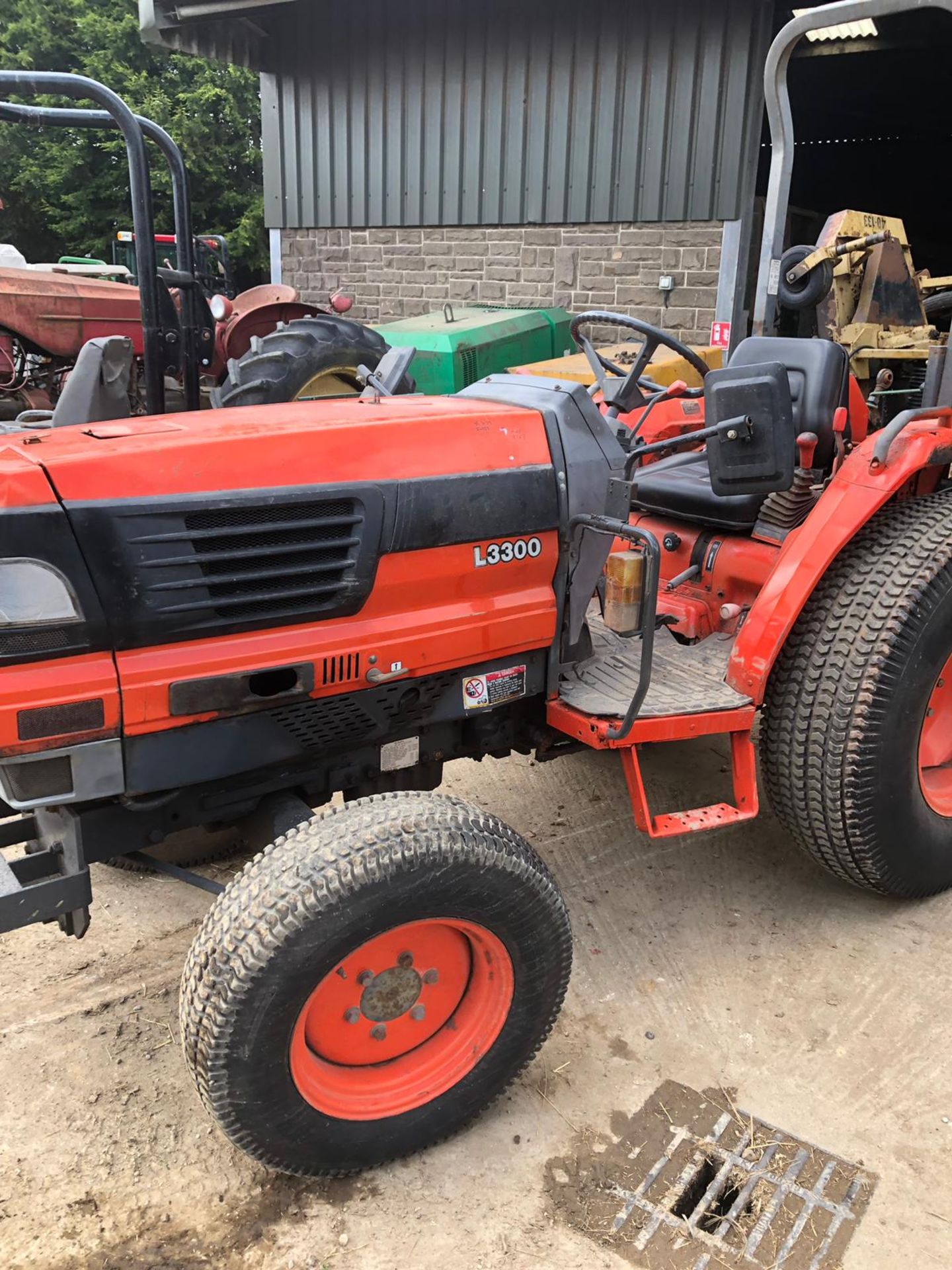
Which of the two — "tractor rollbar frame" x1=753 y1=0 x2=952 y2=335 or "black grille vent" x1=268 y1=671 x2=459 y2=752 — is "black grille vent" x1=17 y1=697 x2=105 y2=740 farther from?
"tractor rollbar frame" x1=753 y1=0 x2=952 y2=335

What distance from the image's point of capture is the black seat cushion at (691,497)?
3020mm

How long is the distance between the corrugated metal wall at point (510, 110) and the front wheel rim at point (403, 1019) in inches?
275

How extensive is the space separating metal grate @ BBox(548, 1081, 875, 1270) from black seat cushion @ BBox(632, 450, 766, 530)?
5.30 feet

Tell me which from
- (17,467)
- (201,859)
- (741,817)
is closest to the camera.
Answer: (17,467)

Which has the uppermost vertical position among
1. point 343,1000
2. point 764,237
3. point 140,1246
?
point 764,237

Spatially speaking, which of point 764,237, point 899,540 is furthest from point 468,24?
point 899,540

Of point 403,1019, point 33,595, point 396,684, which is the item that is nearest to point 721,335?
point 396,684

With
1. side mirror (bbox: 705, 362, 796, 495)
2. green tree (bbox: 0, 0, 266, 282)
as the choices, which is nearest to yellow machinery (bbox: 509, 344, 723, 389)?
side mirror (bbox: 705, 362, 796, 495)

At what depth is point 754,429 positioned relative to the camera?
2.28 meters

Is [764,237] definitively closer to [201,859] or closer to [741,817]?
[741,817]

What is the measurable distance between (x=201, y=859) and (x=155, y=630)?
4.34 ft

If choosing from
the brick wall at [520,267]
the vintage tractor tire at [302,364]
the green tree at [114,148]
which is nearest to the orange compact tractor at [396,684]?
the vintage tractor tire at [302,364]

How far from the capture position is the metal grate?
185cm

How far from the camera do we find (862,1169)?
2.02 meters
